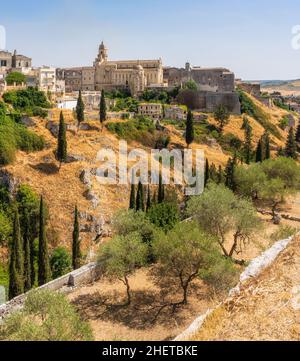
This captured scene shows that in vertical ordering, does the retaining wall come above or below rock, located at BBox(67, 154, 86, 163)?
above

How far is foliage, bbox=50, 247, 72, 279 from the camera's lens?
29.2 metres

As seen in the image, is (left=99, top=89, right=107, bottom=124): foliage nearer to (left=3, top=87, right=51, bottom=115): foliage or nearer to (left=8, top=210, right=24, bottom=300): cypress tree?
(left=3, top=87, right=51, bottom=115): foliage

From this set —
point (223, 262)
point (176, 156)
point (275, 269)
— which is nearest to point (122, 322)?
point (223, 262)

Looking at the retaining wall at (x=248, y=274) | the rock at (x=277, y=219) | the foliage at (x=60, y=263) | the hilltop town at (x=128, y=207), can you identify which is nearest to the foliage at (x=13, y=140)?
the hilltop town at (x=128, y=207)

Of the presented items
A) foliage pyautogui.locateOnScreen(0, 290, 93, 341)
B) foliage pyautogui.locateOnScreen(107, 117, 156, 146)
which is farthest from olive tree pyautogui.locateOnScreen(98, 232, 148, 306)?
foliage pyautogui.locateOnScreen(107, 117, 156, 146)

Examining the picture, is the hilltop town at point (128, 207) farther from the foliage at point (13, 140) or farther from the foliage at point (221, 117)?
the foliage at point (221, 117)

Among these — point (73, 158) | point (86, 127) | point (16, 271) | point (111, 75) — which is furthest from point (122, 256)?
point (111, 75)

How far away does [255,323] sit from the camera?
734cm

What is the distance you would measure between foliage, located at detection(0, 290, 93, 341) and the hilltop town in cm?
5

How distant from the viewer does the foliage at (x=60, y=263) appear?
95.7ft

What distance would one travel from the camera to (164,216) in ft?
85.1

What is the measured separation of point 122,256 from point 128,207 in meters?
17.5

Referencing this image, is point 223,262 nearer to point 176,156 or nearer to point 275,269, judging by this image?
point 275,269

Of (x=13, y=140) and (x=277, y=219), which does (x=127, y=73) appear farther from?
(x=277, y=219)
